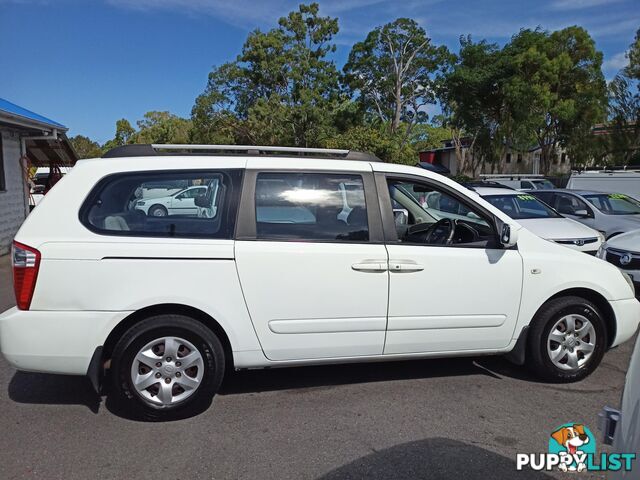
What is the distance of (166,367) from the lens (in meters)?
3.47

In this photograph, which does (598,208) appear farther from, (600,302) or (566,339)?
(566,339)

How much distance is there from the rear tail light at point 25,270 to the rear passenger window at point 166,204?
1.27ft

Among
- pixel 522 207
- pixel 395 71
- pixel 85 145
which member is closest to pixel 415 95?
pixel 395 71

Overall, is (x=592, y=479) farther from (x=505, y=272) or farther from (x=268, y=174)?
(x=268, y=174)

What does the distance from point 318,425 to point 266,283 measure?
3.38 feet

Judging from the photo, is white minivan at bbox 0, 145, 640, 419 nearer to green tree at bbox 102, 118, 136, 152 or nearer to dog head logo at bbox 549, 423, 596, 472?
dog head logo at bbox 549, 423, 596, 472

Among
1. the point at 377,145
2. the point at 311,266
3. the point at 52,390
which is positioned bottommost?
the point at 52,390

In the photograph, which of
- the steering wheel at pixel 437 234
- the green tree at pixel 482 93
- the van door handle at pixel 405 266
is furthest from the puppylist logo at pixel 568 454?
the green tree at pixel 482 93

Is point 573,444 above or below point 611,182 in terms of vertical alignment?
below

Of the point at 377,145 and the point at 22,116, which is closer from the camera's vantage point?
the point at 22,116

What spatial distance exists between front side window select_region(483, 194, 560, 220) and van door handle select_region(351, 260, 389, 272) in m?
5.79

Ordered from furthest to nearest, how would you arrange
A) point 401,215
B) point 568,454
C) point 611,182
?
point 611,182, point 401,215, point 568,454

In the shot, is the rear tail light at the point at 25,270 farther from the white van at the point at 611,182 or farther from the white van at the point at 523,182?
the white van at the point at 523,182

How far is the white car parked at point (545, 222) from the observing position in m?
7.77
